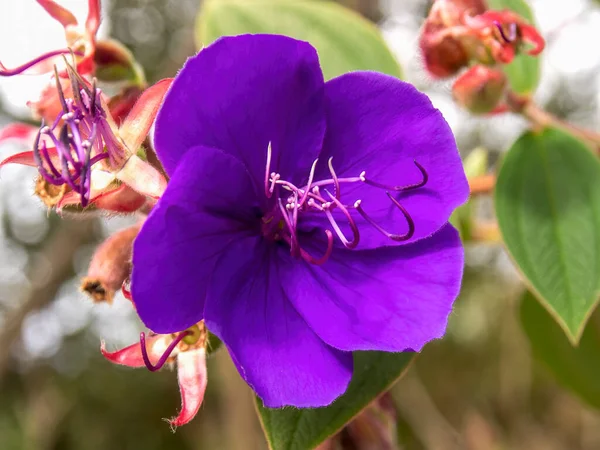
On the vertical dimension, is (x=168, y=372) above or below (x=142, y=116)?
below

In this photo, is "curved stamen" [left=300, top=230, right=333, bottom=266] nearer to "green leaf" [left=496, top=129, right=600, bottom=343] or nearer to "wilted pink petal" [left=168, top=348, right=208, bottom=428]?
"wilted pink petal" [left=168, top=348, right=208, bottom=428]

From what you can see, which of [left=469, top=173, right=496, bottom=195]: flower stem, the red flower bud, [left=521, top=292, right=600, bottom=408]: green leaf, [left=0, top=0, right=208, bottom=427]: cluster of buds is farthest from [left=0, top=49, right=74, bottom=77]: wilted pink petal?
[left=521, top=292, right=600, bottom=408]: green leaf

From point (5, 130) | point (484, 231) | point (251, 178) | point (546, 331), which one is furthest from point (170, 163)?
point (546, 331)

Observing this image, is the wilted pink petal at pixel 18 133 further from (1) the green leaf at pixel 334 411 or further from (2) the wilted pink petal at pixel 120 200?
(1) the green leaf at pixel 334 411

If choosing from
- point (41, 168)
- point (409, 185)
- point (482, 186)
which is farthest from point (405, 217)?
point (482, 186)

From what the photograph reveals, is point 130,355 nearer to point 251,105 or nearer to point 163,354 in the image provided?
point 163,354

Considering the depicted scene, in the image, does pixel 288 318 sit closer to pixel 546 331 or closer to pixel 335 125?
pixel 335 125

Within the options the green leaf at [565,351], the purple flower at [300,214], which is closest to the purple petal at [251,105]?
the purple flower at [300,214]
